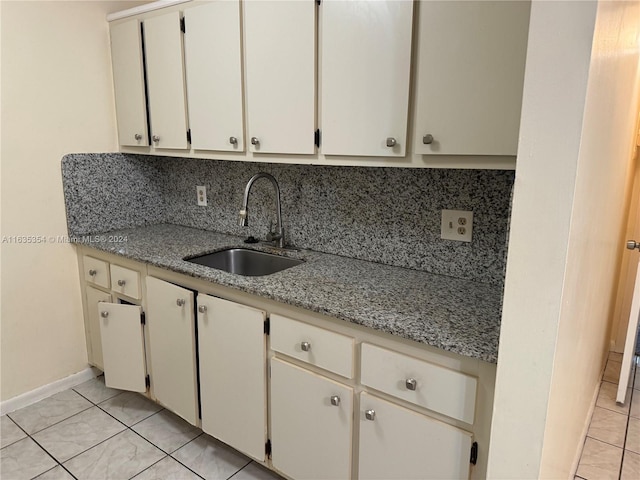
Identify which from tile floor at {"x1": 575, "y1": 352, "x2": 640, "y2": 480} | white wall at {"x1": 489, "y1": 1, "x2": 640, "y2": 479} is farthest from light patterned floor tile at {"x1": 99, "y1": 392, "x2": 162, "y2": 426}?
tile floor at {"x1": 575, "y1": 352, "x2": 640, "y2": 480}

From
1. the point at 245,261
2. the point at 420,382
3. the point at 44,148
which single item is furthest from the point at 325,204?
the point at 44,148

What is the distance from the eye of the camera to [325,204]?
200 cm

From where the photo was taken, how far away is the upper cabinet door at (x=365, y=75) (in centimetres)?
137

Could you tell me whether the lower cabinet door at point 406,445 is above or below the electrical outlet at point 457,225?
below

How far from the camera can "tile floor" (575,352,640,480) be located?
1865 mm

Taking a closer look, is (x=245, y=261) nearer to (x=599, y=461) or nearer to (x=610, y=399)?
(x=599, y=461)

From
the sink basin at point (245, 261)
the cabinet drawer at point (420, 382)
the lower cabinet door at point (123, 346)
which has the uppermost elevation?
the sink basin at point (245, 261)

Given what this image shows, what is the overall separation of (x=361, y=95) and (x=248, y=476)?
1542 millimetres

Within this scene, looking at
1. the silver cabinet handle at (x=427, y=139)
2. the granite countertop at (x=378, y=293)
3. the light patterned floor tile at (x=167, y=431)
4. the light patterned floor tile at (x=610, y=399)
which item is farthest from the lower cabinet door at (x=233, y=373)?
the light patterned floor tile at (x=610, y=399)

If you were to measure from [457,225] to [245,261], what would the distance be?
3.41 ft

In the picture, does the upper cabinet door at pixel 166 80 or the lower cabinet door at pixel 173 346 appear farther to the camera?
the upper cabinet door at pixel 166 80

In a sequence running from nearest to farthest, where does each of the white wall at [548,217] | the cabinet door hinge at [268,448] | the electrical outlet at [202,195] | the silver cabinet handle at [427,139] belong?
the white wall at [548,217] → the silver cabinet handle at [427,139] → the cabinet door hinge at [268,448] → the electrical outlet at [202,195]

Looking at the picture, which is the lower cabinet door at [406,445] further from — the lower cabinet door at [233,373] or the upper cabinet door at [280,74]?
the upper cabinet door at [280,74]

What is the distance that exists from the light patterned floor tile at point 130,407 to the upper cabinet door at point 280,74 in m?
1.44
